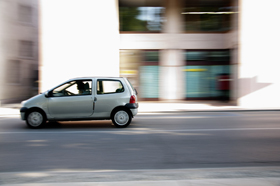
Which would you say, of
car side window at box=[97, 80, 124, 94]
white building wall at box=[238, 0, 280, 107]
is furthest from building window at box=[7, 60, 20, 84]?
white building wall at box=[238, 0, 280, 107]

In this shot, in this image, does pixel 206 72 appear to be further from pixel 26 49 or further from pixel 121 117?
pixel 26 49

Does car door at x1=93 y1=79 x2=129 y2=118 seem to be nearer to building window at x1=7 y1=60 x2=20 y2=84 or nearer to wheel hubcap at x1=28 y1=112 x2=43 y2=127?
wheel hubcap at x1=28 y1=112 x2=43 y2=127

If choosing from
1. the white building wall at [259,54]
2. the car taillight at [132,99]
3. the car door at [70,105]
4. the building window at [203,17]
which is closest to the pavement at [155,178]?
the car door at [70,105]

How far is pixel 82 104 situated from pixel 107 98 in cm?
74

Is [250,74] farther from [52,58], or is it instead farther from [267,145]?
[52,58]

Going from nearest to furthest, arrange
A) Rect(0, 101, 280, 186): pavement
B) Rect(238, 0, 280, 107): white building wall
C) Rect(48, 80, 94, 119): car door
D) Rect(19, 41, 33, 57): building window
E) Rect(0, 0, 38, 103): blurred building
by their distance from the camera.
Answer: Rect(0, 101, 280, 186): pavement, Rect(48, 80, 94, 119): car door, Rect(238, 0, 280, 107): white building wall, Rect(0, 0, 38, 103): blurred building, Rect(19, 41, 33, 57): building window

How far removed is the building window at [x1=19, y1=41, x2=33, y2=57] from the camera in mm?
20428

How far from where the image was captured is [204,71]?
683 inches

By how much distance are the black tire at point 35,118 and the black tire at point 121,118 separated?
2072mm

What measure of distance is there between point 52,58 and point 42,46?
83cm

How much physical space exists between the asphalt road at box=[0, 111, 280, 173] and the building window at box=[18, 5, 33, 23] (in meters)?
14.0

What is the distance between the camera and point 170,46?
16.9 meters

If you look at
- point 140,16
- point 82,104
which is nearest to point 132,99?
point 82,104

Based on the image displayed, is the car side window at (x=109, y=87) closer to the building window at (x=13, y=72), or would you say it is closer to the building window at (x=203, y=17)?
the building window at (x=203, y=17)
